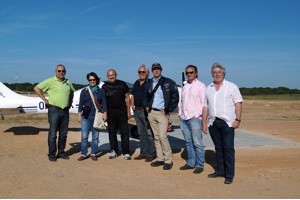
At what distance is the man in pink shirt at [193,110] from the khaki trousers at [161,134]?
373 mm

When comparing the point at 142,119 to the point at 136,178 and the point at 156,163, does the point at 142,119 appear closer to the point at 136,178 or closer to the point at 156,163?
the point at 156,163

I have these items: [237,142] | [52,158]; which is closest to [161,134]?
[52,158]

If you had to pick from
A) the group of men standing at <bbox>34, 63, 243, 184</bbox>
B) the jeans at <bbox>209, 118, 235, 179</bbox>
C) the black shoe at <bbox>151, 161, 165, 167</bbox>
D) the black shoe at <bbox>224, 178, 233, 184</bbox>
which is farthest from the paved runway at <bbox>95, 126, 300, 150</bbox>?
the black shoe at <bbox>224, 178, 233, 184</bbox>

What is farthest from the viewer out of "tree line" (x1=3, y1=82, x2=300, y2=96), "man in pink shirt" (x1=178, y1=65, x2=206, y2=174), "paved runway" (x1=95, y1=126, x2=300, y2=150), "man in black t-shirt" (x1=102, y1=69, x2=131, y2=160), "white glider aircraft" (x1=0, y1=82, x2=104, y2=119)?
"tree line" (x1=3, y1=82, x2=300, y2=96)

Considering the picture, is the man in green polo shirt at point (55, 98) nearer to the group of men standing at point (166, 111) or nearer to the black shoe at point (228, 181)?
the group of men standing at point (166, 111)

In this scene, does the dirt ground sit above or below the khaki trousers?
below

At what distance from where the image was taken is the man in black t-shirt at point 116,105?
7027 mm

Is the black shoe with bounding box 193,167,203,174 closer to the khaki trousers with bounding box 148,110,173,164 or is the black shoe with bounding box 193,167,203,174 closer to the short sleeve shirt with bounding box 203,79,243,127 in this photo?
the khaki trousers with bounding box 148,110,173,164

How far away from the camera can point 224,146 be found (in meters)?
5.48

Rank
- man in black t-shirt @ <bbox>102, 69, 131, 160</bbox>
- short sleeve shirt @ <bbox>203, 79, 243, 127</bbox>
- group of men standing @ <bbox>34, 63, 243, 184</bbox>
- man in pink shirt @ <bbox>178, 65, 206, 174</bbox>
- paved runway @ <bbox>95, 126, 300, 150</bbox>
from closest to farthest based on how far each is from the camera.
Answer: short sleeve shirt @ <bbox>203, 79, 243, 127</bbox> → group of men standing @ <bbox>34, 63, 243, 184</bbox> → man in pink shirt @ <bbox>178, 65, 206, 174</bbox> → man in black t-shirt @ <bbox>102, 69, 131, 160</bbox> → paved runway @ <bbox>95, 126, 300, 150</bbox>

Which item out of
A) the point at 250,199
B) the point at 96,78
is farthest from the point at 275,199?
the point at 96,78

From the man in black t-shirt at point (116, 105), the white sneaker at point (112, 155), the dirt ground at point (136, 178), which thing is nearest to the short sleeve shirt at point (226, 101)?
the dirt ground at point (136, 178)

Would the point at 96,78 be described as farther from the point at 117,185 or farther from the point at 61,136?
the point at 117,185

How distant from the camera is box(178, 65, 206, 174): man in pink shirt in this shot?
19.3 ft
